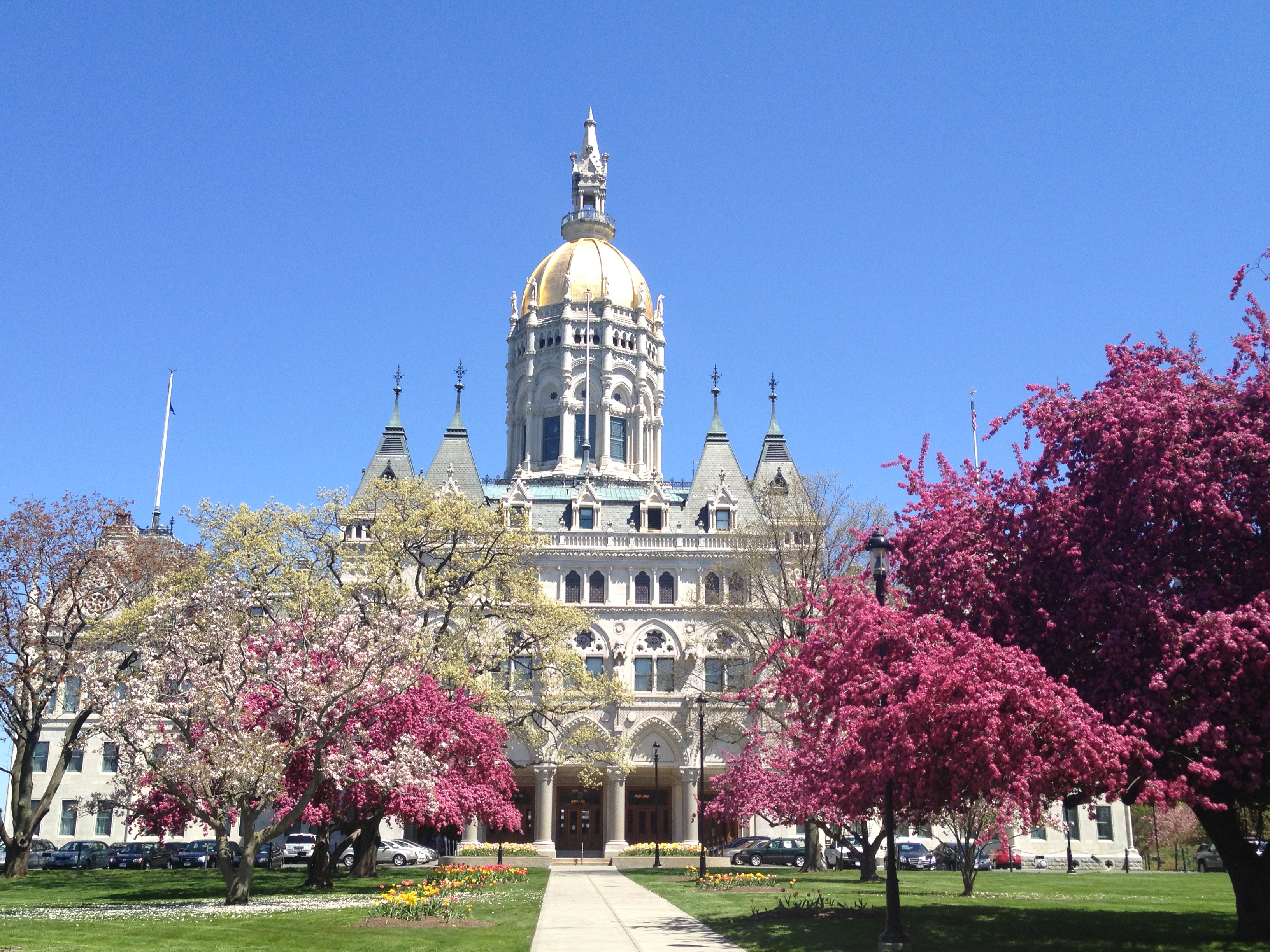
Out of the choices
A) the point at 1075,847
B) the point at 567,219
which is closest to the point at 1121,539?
the point at 1075,847

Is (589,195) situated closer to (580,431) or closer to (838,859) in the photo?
(580,431)

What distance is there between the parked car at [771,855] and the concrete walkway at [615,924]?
751 inches

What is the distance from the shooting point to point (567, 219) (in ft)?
324

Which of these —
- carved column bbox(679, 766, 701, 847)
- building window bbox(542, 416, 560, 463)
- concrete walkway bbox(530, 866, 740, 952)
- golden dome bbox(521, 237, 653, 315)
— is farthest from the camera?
golden dome bbox(521, 237, 653, 315)

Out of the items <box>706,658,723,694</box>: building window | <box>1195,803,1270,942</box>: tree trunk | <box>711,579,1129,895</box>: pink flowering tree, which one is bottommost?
<box>1195,803,1270,942</box>: tree trunk

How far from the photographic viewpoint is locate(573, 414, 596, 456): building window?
8475cm

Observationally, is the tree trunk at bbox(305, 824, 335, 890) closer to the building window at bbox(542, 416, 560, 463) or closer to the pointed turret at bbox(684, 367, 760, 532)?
the pointed turret at bbox(684, 367, 760, 532)

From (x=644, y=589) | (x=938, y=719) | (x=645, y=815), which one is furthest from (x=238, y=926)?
(x=645, y=815)

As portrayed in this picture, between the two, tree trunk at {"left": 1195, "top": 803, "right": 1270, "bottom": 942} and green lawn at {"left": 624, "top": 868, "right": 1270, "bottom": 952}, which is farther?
tree trunk at {"left": 1195, "top": 803, "right": 1270, "bottom": 942}

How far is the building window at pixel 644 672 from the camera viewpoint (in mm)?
67875

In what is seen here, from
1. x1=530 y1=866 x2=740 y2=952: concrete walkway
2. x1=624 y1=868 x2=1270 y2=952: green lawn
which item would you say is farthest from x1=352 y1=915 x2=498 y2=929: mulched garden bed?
x1=624 y1=868 x2=1270 y2=952: green lawn

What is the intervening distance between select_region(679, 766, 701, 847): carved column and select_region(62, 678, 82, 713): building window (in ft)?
113

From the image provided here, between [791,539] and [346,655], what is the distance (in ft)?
86.0

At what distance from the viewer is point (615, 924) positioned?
77.7 feet
